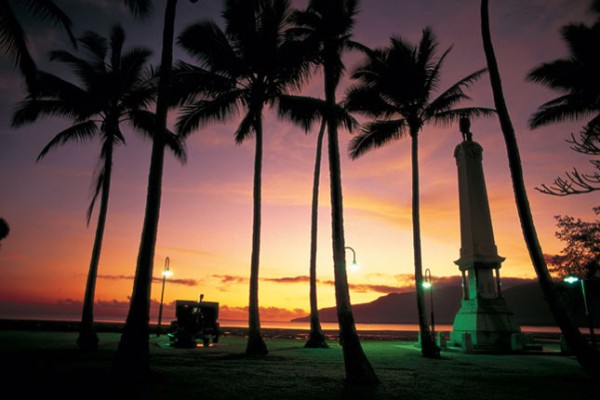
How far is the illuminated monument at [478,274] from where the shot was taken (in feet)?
60.3

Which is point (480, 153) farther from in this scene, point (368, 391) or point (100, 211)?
point (100, 211)

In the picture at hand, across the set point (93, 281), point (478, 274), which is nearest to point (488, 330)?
point (478, 274)

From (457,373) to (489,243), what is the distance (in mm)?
10695

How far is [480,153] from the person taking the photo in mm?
21031

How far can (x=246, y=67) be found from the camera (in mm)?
15727

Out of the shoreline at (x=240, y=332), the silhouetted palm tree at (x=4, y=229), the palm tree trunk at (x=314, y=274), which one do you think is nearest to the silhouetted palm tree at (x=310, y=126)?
the palm tree trunk at (x=314, y=274)

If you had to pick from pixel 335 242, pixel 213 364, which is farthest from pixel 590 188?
pixel 213 364

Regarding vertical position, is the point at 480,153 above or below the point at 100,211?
above

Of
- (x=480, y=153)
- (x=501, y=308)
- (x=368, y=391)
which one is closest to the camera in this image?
(x=368, y=391)

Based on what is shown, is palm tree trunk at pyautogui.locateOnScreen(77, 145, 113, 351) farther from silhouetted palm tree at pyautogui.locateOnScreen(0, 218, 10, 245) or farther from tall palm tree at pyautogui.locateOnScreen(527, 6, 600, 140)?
tall palm tree at pyautogui.locateOnScreen(527, 6, 600, 140)

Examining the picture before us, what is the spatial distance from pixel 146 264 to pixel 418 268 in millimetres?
10317

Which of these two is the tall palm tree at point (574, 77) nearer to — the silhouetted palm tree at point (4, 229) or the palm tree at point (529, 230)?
the palm tree at point (529, 230)

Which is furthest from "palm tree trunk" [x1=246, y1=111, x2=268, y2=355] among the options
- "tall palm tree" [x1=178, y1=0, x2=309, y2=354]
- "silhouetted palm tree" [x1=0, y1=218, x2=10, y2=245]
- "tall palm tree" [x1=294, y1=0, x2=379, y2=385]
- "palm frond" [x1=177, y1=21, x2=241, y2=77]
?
"silhouetted palm tree" [x1=0, y1=218, x2=10, y2=245]

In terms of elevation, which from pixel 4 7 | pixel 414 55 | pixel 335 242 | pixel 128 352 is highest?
pixel 414 55
